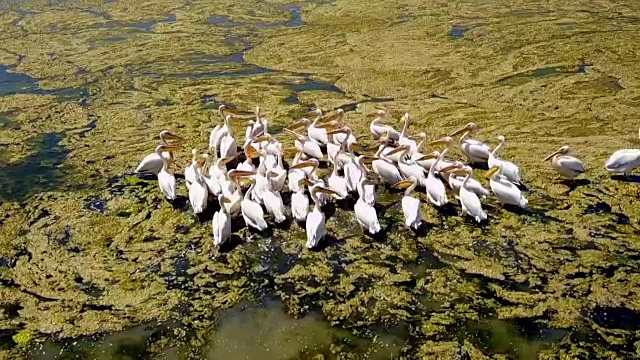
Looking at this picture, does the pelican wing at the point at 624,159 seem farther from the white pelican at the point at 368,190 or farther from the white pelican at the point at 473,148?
the white pelican at the point at 368,190

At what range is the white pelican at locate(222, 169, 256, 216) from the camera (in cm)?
511

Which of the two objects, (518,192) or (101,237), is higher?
(518,192)

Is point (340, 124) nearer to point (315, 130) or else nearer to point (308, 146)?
point (315, 130)

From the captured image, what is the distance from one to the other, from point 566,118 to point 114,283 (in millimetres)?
5469

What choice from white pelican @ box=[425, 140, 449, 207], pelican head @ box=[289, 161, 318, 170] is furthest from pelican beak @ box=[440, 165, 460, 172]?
pelican head @ box=[289, 161, 318, 170]

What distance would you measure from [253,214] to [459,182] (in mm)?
1909

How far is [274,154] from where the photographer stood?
589 centimetres

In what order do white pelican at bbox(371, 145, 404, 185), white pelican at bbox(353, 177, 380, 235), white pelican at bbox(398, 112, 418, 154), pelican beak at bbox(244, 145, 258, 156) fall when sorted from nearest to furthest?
1. white pelican at bbox(353, 177, 380, 235)
2. white pelican at bbox(371, 145, 404, 185)
3. pelican beak at bbox(244, 145, 258, 156)
4. white pelican at bbox(398, 112, 418, 154)

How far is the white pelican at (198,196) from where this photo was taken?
17.1ft

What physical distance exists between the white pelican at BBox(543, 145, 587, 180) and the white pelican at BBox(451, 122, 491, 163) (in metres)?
0.66

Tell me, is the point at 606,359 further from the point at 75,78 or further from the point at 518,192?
the point at 75,78

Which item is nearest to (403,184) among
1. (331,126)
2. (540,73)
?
(331,126)

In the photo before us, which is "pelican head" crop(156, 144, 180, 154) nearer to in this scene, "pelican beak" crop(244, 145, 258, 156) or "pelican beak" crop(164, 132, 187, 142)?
"pelican beak" crop(164, 132, 187, 142)

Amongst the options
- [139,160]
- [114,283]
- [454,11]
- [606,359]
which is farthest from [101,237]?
[454,11]
